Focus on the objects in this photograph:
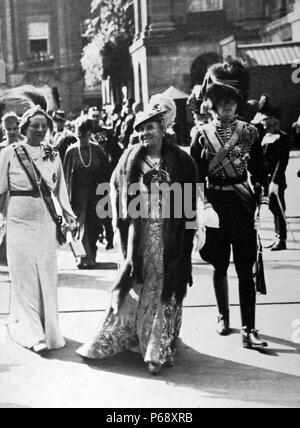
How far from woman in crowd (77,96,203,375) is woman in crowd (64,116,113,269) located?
2.31m

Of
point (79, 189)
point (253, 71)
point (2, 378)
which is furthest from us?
point (79, 189)

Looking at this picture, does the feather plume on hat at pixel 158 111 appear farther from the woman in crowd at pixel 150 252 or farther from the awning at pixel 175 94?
the awning at pixel 175 94

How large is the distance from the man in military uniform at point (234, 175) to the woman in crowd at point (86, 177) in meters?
2.24

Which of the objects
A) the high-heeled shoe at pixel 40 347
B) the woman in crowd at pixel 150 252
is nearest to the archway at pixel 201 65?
the woman in crowd at pixel 150 252

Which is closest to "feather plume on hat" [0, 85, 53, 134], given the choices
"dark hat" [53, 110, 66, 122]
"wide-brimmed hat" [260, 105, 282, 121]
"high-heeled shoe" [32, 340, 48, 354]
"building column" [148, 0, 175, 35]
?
"building column" [148, 0, 175, 35]

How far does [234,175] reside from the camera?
4.07 metres

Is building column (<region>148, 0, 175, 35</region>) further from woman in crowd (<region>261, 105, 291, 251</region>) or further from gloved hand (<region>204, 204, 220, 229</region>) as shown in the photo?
gloved hand (<region>204, 204, 220, 229</region>)

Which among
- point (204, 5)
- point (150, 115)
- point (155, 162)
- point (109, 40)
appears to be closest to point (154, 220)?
point (155, 162)

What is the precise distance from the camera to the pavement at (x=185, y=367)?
3393mm

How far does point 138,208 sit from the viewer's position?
383 centimetres

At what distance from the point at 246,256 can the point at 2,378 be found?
1.44 m

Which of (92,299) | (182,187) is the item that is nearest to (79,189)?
(92,299)

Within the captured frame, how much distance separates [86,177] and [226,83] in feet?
8.54
